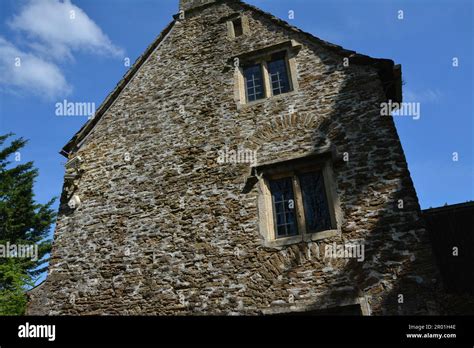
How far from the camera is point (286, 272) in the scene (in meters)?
6.61

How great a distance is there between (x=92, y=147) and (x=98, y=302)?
4400mm

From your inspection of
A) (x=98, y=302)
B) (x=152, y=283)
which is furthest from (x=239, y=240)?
(x=98, y=302)

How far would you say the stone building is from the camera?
6367 millimetres

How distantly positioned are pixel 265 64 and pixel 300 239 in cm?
A: 488

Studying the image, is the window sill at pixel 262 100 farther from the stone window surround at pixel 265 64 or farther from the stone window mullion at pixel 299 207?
the stone window mullion at pixel 299 207

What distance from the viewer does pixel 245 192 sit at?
768cm

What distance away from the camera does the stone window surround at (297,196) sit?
682 centimetres

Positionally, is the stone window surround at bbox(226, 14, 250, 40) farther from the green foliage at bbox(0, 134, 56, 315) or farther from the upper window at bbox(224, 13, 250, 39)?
the green foliage at bbox(0, 134, 56, 315)

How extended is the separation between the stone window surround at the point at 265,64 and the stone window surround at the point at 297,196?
1.94m

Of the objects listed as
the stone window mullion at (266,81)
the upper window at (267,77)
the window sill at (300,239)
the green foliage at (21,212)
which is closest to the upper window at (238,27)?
the upper window at (267,77)

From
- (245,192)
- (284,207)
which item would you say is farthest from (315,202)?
(245,192)


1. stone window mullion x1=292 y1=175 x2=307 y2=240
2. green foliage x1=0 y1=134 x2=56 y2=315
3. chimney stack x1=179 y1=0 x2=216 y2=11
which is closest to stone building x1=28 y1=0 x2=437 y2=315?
stone window mullion x1=292 y1=175 x2=307 y2=240

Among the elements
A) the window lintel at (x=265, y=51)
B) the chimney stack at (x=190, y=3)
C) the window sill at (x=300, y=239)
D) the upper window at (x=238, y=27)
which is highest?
the chimney stack at (x=190, y=3)

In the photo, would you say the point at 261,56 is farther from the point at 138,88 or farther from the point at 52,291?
the point at 52,291
